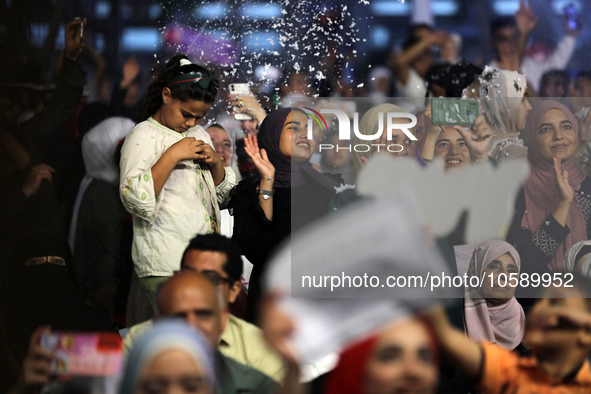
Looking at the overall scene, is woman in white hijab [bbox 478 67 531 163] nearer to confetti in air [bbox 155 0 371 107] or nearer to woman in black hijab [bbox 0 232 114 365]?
confetti in air [bbox 155 0 371 107]

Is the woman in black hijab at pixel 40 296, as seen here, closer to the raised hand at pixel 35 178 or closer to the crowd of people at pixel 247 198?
the crowd of people at pixel 247 198

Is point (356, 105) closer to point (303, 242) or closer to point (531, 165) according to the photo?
point (531, 165)

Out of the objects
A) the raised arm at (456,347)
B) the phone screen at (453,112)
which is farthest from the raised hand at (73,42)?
the raised arm at (456,347)

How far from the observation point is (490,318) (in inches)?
132

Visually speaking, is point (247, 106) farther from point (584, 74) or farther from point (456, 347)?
point (456, 347)

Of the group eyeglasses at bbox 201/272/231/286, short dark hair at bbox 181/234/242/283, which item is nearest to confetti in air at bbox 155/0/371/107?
short dark hair at bbox 181/234/242/283

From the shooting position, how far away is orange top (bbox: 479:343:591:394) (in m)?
2.06

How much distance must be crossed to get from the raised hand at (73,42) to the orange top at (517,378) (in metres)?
2.59

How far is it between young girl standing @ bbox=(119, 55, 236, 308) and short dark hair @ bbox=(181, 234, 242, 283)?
335mm

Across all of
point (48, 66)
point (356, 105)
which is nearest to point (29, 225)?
point (48, 66)

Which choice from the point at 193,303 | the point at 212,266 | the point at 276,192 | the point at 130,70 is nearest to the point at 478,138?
the point at 276,192

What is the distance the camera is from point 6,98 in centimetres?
391

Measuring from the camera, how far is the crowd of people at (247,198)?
7.72ft

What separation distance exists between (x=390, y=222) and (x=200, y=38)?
250 cm
